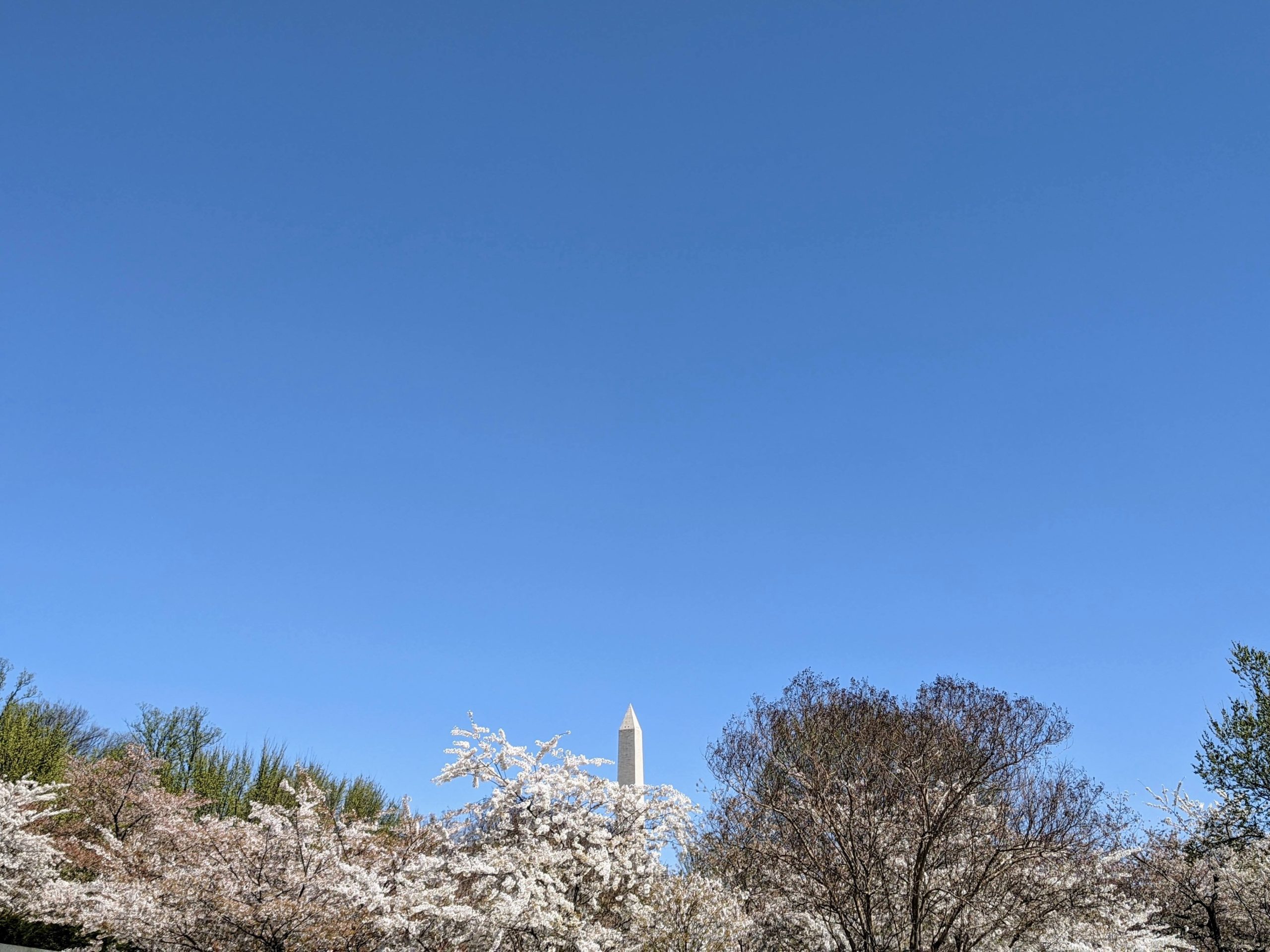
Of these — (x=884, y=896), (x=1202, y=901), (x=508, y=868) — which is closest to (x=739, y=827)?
(x=884, y=896)

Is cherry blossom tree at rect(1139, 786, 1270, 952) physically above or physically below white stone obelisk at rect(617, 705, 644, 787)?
below

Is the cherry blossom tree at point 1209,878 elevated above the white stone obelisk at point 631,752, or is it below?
below

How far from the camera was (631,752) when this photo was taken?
2861 cm

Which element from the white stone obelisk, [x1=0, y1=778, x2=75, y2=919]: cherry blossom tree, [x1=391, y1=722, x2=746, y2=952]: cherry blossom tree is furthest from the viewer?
the white stone obelisk

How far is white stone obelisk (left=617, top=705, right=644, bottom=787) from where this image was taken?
93.4 feet

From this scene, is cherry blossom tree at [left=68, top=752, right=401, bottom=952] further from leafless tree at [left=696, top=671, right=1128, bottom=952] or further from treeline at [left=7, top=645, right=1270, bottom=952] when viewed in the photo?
leafless tree at [left=696, top=671, right=1128, bottom=952]

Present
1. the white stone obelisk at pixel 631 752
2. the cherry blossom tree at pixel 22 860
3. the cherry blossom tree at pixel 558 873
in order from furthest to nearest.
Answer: the white stone obelisk at pixel 631 752 < the cherry blossom tree at pixel 22 860 < the cherry blossom tree at pixel 558 873

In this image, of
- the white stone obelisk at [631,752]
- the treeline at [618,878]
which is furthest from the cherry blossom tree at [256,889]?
the white stone obelisk at [631,752]

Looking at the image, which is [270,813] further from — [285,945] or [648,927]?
[648,927]

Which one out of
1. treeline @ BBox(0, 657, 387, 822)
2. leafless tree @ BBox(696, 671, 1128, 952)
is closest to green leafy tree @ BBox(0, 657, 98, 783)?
treeline @ BBox(0, 657, 387, 822)

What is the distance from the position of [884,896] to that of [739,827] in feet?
23.5

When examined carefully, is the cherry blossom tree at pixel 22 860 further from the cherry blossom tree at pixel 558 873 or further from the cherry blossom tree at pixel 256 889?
the cherry blossom tree at pixel 558 873

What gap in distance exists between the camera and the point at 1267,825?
68.0 feet

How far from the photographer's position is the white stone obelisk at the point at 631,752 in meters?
28.5
